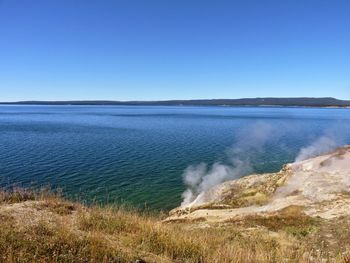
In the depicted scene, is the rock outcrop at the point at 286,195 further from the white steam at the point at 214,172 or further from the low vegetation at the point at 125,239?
the low vegetation at the point at 125,239

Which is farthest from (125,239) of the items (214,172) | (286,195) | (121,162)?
(121,162)

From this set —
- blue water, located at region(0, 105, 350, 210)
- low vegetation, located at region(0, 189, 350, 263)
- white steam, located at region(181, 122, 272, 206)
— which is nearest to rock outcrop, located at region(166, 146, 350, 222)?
white steam, located at region(181, 122, 272, 206)

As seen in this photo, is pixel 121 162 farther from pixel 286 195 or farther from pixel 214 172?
pixel 286 195

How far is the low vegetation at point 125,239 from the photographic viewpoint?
22.7 ft

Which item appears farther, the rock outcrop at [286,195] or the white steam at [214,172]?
the white steam at [214,172]

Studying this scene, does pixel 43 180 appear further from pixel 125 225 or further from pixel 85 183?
pixel 125 225

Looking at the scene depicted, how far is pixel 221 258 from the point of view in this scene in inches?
288

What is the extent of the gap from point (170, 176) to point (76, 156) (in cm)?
1521

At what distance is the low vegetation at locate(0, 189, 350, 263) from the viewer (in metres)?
6.93

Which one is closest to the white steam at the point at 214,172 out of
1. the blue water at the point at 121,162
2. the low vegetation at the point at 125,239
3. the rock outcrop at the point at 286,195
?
the blue water at the point at 121,162

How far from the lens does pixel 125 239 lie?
871 cm

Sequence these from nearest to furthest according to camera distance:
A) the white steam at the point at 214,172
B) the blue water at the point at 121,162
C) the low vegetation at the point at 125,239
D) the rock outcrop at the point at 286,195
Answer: the low vegetation at the point at 125,239 < the rock outcrop at the point at 286,195 < the blue water at the point at 121,162 < the white steam at the point at 214,172

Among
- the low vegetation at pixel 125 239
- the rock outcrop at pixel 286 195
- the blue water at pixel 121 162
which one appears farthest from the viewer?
the blue water at pixel 121 162

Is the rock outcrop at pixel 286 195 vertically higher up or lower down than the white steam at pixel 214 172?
higher up
